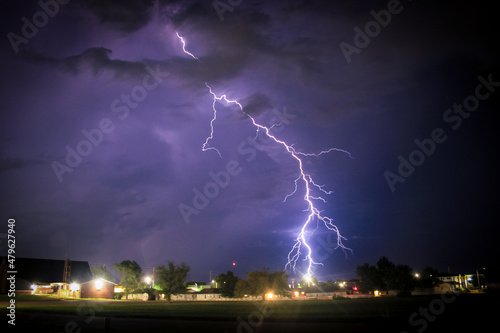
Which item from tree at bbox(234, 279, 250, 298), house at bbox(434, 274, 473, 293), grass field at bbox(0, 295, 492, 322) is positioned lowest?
house at bbox(434, 274, 473, 293)

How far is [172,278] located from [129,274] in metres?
23.1

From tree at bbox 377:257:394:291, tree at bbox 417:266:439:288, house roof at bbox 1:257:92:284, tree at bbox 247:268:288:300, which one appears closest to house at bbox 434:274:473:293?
tree at bbox 417:266:439:288

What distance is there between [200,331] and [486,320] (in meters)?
14.8

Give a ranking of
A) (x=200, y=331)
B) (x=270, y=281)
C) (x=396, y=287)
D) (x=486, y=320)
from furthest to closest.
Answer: (x=396, y=287), (x=270, y=281), (x=486, y=320), (x=200, y=331)

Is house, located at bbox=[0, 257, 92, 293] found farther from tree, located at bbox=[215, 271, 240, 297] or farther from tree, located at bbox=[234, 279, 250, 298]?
tree, located at bbox=[234, 279, 250, 298]

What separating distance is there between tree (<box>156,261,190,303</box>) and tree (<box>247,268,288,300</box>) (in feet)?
66.0

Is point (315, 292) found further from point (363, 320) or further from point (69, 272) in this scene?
point (363, 320)

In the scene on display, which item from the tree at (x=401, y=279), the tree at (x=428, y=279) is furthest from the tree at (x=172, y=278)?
the tree at (x=428, y=279)

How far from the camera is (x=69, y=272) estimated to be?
9456cm

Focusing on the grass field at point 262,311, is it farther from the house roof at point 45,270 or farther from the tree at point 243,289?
the house roof at point 45,270

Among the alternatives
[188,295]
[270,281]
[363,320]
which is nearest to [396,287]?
[270,281]

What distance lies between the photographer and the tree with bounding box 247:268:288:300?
56.3 m

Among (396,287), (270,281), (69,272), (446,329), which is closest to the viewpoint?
(446,329)

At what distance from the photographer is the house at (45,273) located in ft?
261
